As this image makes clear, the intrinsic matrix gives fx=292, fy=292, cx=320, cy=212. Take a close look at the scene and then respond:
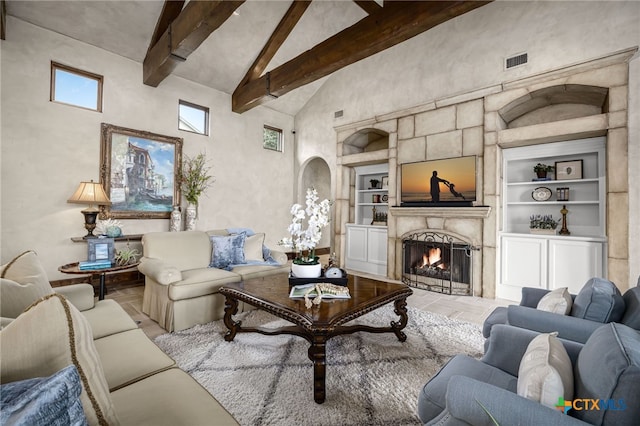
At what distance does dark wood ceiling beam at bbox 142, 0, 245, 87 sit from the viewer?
11.0 feet

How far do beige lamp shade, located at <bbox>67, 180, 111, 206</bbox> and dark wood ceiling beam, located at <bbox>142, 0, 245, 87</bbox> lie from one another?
1994 millimetres

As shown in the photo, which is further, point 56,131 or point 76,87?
point 76,87

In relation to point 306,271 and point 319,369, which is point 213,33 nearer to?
point 306,271

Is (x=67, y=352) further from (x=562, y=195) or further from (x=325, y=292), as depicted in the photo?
(x=562, y=195)

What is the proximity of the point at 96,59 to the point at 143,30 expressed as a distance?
0.84 metres

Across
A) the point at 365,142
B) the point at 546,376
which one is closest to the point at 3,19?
the point at 365,142

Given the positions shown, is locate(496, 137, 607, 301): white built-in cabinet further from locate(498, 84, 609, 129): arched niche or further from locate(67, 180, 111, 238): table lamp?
locate(67, 180, 111, 238): table lamp

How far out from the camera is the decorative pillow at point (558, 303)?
180cm

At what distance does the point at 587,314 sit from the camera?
166cm

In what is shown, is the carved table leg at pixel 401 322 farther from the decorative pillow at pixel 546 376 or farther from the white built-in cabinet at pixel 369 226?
the white built-in cabinet at pixel 369 226

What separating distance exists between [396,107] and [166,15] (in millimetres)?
3881

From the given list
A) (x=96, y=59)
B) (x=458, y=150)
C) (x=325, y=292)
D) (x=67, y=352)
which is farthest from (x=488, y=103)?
(x=96, y=59)

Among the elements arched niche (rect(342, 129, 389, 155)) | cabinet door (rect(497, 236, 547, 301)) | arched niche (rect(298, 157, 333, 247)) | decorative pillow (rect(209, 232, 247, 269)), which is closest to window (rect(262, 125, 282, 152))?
arched niche (rect(298, 157, 333, 247))

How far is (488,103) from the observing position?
4.19 m
